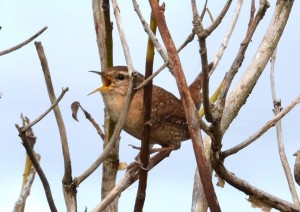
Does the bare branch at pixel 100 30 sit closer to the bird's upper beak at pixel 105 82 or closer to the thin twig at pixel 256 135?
the bird's upper beak at pixel 105 82

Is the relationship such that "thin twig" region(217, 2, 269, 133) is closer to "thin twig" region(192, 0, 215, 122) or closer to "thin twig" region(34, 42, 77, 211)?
"thin twig" region(192, 0, 215, 122)

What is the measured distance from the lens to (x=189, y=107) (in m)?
2.21

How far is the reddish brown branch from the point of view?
213cm

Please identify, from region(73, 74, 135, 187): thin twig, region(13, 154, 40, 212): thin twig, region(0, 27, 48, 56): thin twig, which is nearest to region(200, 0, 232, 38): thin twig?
region(73, 74, 135, 187): thin twig

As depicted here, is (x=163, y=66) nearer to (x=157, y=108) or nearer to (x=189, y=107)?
(x=189, y=107)

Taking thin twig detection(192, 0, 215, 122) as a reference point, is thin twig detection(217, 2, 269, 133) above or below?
above

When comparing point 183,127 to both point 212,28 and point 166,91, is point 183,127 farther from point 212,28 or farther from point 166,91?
point 212,28

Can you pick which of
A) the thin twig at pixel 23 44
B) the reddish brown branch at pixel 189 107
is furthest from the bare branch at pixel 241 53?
the thin twig at pixel 23 44

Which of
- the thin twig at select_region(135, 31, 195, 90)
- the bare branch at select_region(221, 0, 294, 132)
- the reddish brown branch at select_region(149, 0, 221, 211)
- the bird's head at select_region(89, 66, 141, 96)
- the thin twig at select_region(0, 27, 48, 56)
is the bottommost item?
the reddish brown branch at select_region(149, 0, 221, 211)

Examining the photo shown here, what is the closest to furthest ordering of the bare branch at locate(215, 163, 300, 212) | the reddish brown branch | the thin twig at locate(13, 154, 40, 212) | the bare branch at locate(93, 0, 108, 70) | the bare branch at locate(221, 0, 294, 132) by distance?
the reddish brown branch < the bare branch at locate(215, 163, 300, 212) < the thin twig at locate(13, 154, 40, 212) < the bare branch at locate(221, 0, 294, 132) < the bare branch at locate(93, 0, 108, 70)

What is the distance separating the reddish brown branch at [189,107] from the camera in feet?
6.99

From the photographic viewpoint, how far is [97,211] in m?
2.51

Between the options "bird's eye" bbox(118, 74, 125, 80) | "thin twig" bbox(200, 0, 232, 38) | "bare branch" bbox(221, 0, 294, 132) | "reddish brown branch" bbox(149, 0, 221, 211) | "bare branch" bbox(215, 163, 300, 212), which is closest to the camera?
"reddish brown branch" bbox(149, 0, 221, 211)

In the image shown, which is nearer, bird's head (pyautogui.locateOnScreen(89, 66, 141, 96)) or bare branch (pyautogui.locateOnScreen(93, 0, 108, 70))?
bare branch (pyautogui.locateOnScreen(93, 0, 108, 70))
